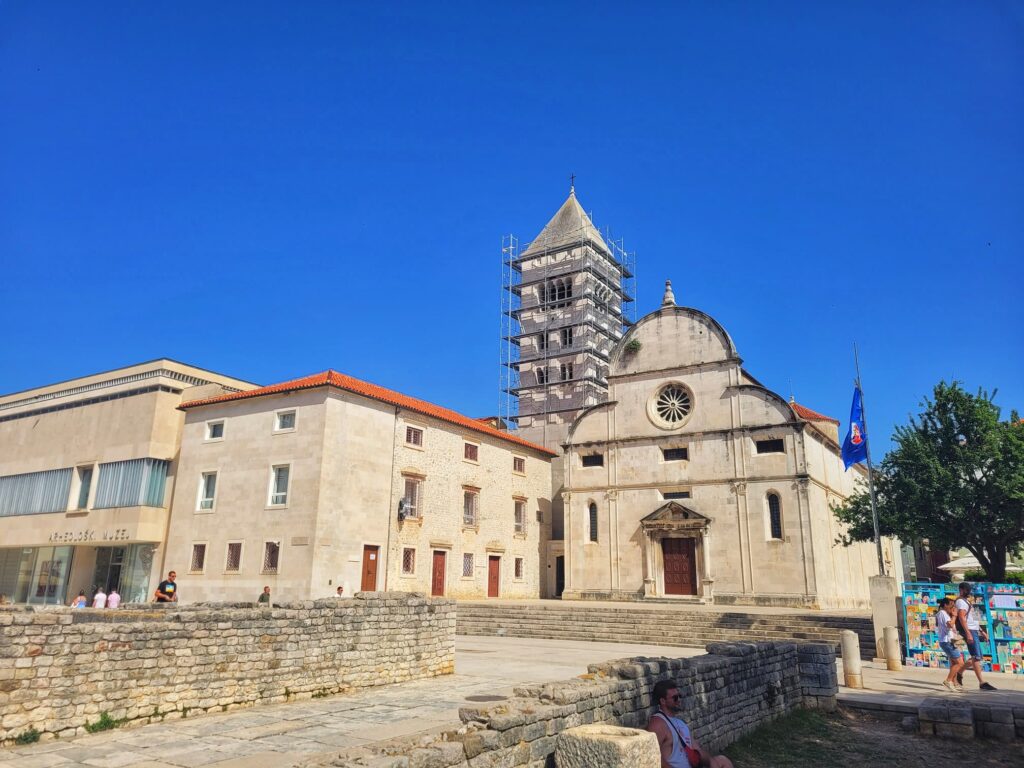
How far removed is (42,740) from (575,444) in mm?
31459

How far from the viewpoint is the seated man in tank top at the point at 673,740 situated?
7.38 metres

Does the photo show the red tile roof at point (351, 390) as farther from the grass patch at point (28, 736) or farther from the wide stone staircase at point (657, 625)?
the grass patch at point (28, 736)

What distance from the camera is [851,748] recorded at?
11.0 metres

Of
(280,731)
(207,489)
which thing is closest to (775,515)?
(207,489)

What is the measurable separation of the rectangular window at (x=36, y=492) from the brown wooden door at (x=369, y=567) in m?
17.1

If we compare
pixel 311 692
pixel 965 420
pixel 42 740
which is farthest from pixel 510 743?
pixel 965 420

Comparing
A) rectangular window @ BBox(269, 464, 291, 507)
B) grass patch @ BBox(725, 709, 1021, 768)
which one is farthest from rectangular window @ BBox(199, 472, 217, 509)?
grass patch @ BBox(725, 709, 1021, 768)

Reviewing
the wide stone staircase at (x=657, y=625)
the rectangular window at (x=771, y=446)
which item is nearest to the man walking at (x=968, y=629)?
the wide stone staircase at (x=657, y=625)

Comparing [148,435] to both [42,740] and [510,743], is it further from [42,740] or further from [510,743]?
[510,743]

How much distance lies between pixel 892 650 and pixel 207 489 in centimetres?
2774

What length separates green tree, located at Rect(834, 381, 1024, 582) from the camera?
26.2 metres

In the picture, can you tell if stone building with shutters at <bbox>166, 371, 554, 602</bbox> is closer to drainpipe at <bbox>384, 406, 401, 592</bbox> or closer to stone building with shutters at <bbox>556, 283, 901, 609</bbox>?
drainpipe at <bbox>384, 406, 401, 592</bbox>

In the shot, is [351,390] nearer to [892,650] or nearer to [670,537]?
[670,537]

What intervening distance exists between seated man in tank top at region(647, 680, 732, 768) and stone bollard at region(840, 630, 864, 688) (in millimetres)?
9456
